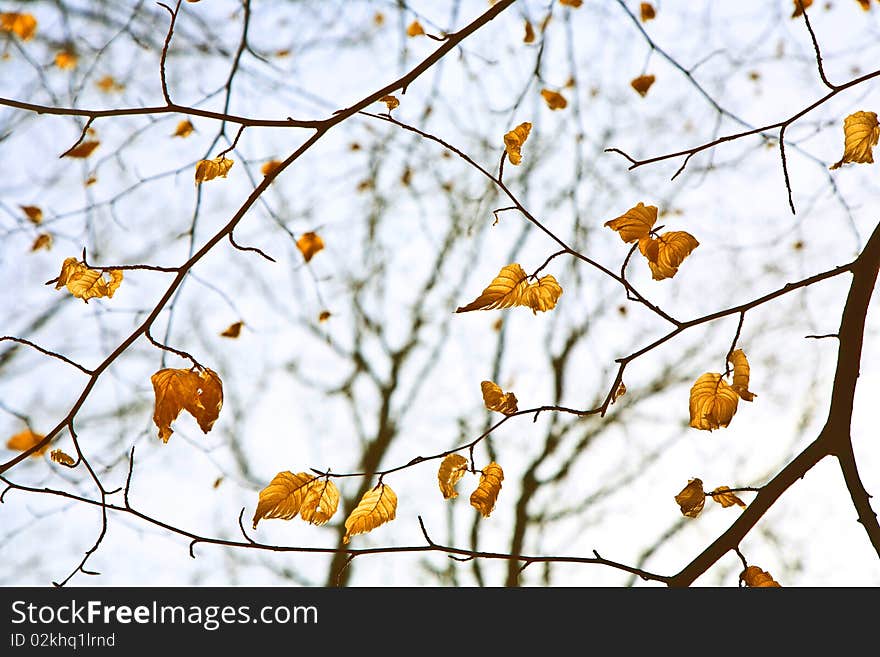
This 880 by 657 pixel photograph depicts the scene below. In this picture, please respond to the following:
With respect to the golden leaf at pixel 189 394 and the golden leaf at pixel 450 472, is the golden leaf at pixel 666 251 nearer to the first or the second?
the golden leaf at pixel 450 472

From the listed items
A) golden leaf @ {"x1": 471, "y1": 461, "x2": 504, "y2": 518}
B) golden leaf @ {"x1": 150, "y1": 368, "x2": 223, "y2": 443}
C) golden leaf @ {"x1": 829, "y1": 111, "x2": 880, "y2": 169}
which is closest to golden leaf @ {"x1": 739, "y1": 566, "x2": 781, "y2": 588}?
golden leaf @ {"x1": 471, "y1": 461, "x2": 504, "y2": 518}

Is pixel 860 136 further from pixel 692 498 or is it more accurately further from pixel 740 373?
pixel 692 498

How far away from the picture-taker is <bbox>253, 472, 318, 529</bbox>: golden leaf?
1013 millimetres

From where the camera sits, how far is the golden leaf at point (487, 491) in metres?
1.10

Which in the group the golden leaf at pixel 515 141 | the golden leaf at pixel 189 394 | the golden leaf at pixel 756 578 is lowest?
the golden leaf at pixel 756 578

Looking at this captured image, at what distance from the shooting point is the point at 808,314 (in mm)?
2312

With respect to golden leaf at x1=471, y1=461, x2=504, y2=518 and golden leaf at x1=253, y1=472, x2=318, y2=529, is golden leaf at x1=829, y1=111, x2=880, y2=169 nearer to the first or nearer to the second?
golden leaf at x1=471, y1=461, x2=504, y2=518

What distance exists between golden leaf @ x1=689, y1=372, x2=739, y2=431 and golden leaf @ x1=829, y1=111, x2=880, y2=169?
35 centimetres

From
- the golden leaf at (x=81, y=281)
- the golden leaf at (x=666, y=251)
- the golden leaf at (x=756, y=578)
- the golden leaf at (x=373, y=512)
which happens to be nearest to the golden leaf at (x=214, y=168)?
the golden leaf at (x=81, y=281)

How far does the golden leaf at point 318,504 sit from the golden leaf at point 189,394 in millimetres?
183

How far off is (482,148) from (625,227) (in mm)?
2295

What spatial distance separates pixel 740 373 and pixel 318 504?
654 mm
